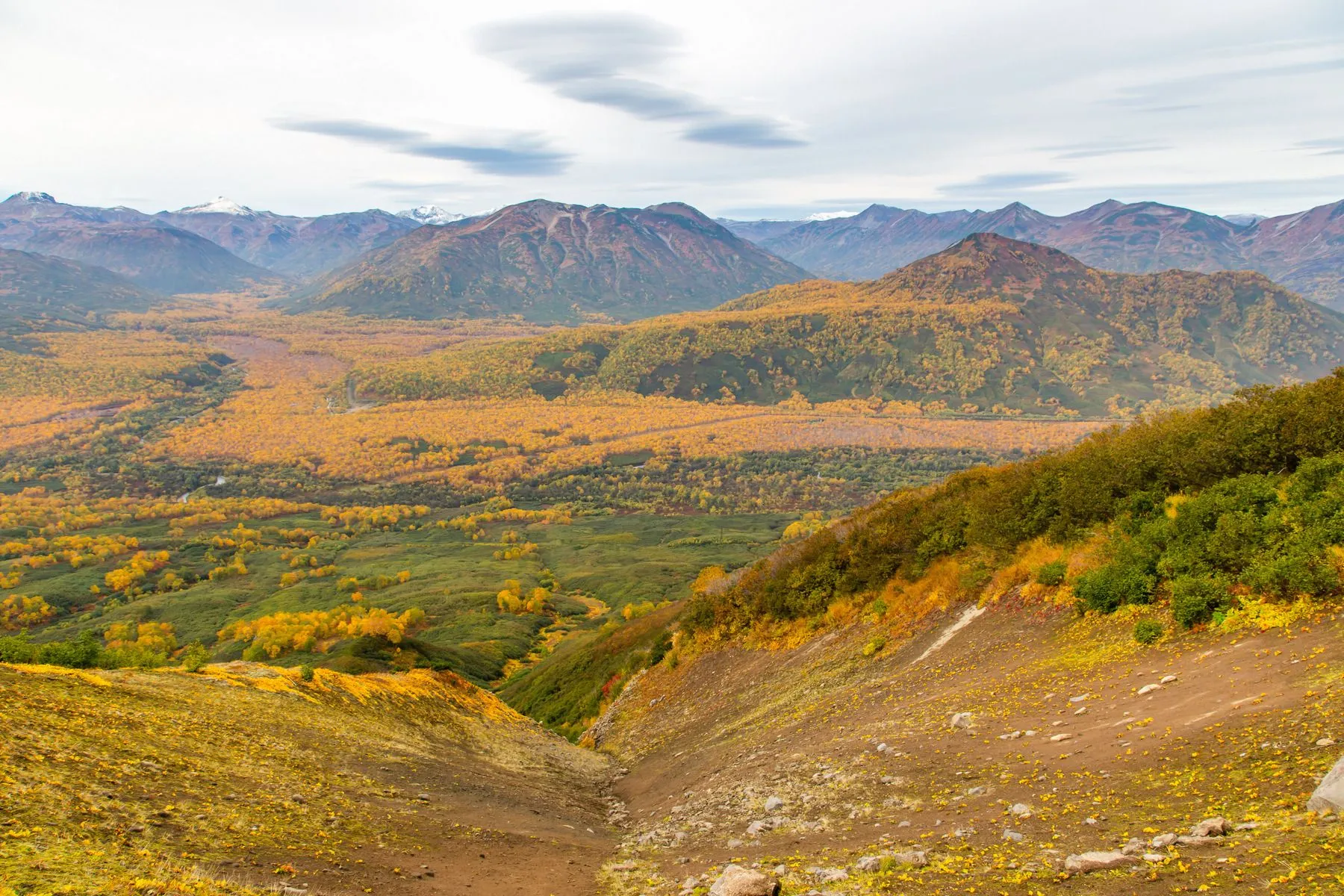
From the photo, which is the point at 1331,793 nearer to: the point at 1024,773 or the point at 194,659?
the point at 1024,773

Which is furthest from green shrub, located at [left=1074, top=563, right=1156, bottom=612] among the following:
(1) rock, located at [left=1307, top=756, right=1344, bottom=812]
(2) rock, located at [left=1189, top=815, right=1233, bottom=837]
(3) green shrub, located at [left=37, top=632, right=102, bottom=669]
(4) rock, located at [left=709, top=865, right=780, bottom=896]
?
(3) green shrub, located at [left=37, top=632, right=102, bottom=669]

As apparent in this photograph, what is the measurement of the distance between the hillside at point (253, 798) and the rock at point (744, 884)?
343cm

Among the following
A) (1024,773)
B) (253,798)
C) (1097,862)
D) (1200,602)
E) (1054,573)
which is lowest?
(253,798)

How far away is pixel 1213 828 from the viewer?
9.55 metres

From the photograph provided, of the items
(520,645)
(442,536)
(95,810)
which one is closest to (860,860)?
(95,810)

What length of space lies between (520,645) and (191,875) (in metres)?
92.3

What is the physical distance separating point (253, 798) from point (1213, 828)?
1834 centimetres

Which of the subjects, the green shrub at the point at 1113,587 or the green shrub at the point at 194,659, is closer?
the green shrub at the point at 1113,587

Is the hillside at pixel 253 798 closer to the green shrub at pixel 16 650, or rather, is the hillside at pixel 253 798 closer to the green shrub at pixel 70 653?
the green shrub at pixel 70 653

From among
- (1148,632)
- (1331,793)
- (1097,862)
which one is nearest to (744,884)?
(1097,862)

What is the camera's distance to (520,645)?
3898 inches

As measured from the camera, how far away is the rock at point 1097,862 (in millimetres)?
9594

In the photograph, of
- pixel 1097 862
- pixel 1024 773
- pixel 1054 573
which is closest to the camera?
pixel 1097 862

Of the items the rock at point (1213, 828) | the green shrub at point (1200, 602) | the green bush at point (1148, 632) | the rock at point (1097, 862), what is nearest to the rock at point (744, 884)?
the rock at point (1097, 862)
